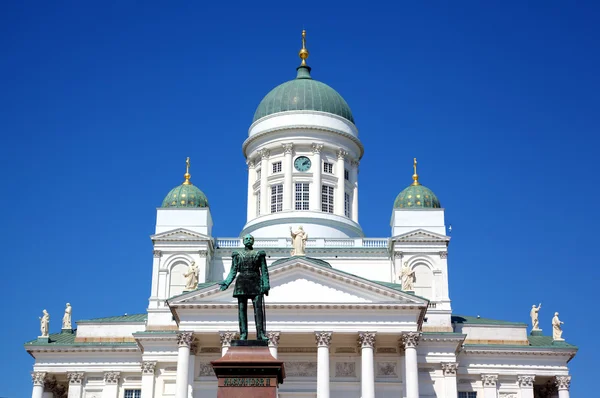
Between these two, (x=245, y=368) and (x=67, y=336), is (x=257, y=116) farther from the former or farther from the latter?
(x=245, y=368)

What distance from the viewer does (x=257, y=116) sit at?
68188mm

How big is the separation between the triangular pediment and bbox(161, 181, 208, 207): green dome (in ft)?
37.2

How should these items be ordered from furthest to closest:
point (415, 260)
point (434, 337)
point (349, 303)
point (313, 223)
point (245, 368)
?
point (313, 223) → point (415, 260) → point (434, 337) → point (349, 303) → point (245, 368)

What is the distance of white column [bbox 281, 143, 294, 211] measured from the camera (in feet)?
206

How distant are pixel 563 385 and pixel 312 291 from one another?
17651 mm

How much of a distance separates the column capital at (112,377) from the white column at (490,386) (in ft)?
73.7

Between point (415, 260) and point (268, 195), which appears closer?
point (415, 260)

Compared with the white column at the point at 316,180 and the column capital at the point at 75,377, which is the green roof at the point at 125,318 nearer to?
the column capital at the point at 75,377

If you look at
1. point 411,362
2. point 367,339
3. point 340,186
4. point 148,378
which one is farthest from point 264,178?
point 411,362

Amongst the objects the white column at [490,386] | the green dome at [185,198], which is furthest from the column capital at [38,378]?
the white column at [490,386]

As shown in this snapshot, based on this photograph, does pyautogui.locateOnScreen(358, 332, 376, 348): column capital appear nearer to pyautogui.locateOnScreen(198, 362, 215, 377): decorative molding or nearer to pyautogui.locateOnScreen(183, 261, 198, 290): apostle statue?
pyautogui.locateOnScreen(198, 362, 215, 377): decorative molding

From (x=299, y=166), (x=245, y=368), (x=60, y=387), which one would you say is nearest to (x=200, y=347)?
(x=60, y=387)

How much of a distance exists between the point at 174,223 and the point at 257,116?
13607 mm

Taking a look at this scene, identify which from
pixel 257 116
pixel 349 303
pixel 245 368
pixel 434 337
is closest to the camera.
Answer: pixel 245 368
